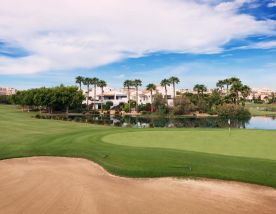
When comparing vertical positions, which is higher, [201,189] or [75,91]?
[75,91]

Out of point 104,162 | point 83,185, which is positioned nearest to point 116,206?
point 83,185

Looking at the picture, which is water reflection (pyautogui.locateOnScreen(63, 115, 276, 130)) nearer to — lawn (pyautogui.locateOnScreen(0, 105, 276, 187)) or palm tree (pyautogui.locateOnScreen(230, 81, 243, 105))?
palm tree (pyautogui.locateOnScreen(230, 81, 243, 105))

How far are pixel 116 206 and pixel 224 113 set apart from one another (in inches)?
3162

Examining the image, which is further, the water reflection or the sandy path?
the water reflection

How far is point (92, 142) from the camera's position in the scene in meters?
24.4

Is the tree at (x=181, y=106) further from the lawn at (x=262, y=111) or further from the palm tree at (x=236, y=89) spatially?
the lawn at (x=262, y=111)

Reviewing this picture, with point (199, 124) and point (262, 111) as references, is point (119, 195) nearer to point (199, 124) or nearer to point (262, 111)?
point (199, 124)

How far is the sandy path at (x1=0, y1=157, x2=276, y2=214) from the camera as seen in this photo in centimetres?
1101

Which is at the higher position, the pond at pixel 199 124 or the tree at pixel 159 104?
the tree at pixel 159 104

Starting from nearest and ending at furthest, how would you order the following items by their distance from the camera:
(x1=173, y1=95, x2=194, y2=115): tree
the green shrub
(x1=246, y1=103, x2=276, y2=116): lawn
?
the green shrub, (x1=173, y1=95, x2=194, y2=115): tree, (x1=246, y1=103, x2=276, y2=116): lawn

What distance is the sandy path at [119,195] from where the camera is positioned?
11.0 meters

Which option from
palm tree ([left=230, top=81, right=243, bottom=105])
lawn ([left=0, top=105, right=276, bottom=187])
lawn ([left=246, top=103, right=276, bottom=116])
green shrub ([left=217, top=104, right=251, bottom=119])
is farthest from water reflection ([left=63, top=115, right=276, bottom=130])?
lawn ([left=246, top=103, right=276, bottom=116])

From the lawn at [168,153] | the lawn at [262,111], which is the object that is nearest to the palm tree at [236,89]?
the lawn at [262,111]

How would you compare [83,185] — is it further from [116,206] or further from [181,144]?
[181,144]
